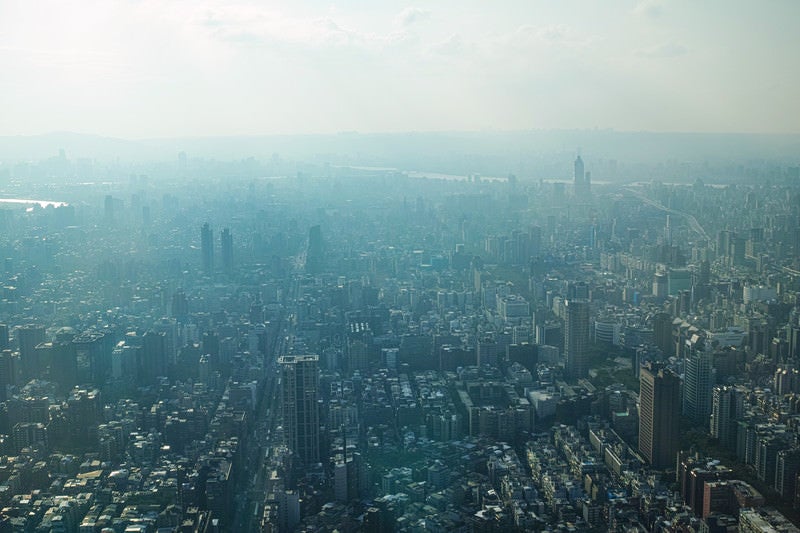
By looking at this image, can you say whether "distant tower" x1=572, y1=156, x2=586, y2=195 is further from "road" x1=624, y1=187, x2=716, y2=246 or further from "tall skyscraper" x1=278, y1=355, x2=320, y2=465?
"tall skyscraper" x1=278, y1=355, x2=320, y2=465

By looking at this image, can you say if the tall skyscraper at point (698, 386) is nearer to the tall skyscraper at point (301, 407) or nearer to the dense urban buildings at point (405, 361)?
the dense urban buildings at point (405, 361)

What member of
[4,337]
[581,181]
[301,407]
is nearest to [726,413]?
[301,407]

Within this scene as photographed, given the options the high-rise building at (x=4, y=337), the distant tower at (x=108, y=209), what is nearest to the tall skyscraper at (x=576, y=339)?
the high-rise building at (x=4, y=337)

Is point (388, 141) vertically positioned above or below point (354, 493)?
above

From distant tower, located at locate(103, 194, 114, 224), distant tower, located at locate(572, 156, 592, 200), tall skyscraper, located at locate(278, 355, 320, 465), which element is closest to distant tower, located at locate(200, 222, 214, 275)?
distant tower, located at locate(103, 194, 114, 224)

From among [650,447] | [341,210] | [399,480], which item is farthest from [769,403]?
[341,210]

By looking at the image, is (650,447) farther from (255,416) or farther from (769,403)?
(255,416)
